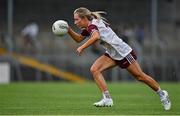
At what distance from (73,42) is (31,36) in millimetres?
2394

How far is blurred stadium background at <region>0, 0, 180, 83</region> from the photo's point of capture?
120 feet

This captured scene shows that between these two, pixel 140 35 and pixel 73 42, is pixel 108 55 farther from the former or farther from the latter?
pixel 140 35

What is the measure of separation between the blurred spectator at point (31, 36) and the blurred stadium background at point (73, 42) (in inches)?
A: 4.5

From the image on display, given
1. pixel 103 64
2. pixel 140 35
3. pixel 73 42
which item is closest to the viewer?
pixel 103 64

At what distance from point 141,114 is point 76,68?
896 inches

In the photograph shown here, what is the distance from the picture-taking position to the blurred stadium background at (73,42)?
3666 cm

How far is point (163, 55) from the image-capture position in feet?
125

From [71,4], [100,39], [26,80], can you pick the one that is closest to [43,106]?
[100,39]

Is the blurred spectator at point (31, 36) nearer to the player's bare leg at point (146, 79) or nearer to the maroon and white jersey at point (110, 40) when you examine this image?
the maroon and white jersey at point (110, 40)

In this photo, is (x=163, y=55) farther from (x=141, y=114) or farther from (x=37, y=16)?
(x=141, y=114)

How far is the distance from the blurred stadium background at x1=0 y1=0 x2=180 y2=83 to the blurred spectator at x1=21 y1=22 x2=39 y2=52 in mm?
113

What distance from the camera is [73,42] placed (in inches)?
1455

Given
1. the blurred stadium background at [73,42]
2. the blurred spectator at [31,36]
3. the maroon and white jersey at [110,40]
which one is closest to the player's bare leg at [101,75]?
the maroon and white jersey at [110,40]

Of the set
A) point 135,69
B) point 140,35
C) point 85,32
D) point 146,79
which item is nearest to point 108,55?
point 135,69
